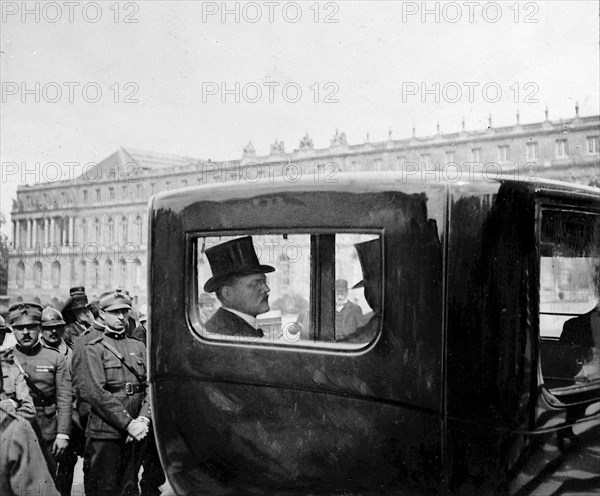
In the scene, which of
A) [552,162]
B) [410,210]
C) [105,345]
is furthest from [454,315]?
[552,162]

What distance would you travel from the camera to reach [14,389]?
409 cm

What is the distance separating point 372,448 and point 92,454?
103 inches

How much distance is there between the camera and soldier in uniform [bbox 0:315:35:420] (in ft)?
12.9

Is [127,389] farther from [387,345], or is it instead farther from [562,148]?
[562,148]

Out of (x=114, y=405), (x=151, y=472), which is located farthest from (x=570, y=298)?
(x=151, y=472)

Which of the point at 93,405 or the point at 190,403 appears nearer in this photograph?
the point at 190,403

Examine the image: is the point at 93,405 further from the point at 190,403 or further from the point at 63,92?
the point at 63,92

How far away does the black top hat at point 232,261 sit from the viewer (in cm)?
279

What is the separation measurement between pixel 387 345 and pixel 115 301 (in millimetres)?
2705

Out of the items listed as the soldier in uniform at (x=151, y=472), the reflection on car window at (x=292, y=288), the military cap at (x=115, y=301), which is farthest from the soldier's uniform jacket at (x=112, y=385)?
the reflection on car window at (x=292, y=288)

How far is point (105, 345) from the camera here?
14.3ft

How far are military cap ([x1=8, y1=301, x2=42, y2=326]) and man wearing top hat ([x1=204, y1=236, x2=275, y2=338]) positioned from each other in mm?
2359

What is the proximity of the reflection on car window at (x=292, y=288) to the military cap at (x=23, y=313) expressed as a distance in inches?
92.6

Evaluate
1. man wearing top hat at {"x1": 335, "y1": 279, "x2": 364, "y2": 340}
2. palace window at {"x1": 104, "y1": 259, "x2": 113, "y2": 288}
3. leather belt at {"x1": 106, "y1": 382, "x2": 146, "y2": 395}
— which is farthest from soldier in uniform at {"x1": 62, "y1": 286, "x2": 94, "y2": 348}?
palace window at {"x1": 104, "y1": 259, "x2": 113, "y2": 288}
